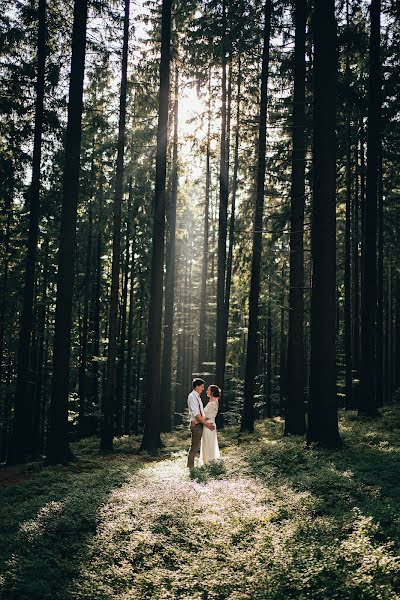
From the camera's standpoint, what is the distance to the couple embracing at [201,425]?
39.3 feet

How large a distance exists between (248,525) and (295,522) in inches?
25.4

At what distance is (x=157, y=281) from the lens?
16.2 meters

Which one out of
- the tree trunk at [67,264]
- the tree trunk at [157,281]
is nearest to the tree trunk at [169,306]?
the tree trunk at [157,281]

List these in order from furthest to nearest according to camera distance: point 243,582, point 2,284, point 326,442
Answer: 1. point 2,284
2. point 326,442
3. point 243,582

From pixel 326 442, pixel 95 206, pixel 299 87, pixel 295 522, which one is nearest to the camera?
pixel 295 522

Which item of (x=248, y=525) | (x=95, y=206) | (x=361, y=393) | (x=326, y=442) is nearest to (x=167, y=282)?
(x=95, y=206)

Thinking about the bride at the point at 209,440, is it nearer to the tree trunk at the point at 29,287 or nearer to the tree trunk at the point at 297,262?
the tree trunk at the point at 297,262

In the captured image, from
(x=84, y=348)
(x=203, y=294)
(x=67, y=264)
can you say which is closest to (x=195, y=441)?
(x=67, y=264)

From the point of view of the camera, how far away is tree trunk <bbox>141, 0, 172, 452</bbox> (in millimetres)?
15867

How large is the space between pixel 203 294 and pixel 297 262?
15259 mm

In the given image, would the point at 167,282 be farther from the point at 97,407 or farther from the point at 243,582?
the point at 243,582

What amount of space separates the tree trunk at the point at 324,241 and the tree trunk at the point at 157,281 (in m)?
6.10

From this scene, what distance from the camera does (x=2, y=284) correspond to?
21.5m

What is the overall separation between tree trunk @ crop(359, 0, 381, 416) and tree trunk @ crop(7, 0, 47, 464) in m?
11.3
